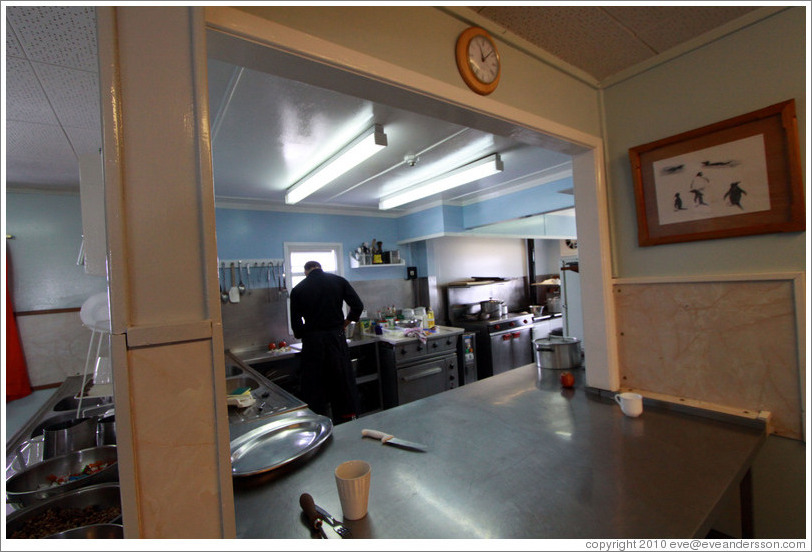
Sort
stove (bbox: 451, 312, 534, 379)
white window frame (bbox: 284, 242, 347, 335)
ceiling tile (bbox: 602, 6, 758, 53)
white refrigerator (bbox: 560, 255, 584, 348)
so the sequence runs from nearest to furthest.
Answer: ceiling tile (bbox: 602, 6, 758, 53) < white refrigerator (bbox: 560, 255, 584, 348) < white window frame (bbox: 284, 242, 347, 335) < stove (bbox: 451, 312, 534, 379)

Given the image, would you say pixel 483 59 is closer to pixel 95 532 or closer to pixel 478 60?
pixel 478 60

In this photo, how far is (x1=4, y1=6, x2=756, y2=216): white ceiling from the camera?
1.33 meters

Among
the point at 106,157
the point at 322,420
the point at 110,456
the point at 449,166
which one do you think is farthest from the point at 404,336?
the point at 106,157

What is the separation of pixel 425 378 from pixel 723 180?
3022 millimetres

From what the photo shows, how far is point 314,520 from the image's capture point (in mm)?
943

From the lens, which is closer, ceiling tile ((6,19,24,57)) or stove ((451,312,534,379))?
ceiling tile ((6,19,24,57))

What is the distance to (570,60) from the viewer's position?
158 centimetres

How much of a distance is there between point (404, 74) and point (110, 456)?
1732mm

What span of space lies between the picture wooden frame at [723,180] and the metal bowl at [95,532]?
205 cm

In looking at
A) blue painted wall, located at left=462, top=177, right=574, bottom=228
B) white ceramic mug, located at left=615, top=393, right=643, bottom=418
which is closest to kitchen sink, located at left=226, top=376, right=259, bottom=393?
white ceramic mug, located at left=615, top=393, right=643, bottom=418

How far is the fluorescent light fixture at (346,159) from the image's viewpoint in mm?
2203

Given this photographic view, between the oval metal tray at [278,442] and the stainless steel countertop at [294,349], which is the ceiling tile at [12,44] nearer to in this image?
the oval metal tray at [278,442]

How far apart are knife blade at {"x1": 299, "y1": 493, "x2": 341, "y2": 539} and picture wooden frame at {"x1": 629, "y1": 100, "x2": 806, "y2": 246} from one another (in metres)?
1.62

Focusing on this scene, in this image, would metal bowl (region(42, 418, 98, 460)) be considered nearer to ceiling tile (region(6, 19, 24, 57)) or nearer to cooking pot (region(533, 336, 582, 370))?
ceiling tile (region(6, 19, 24, 57))
